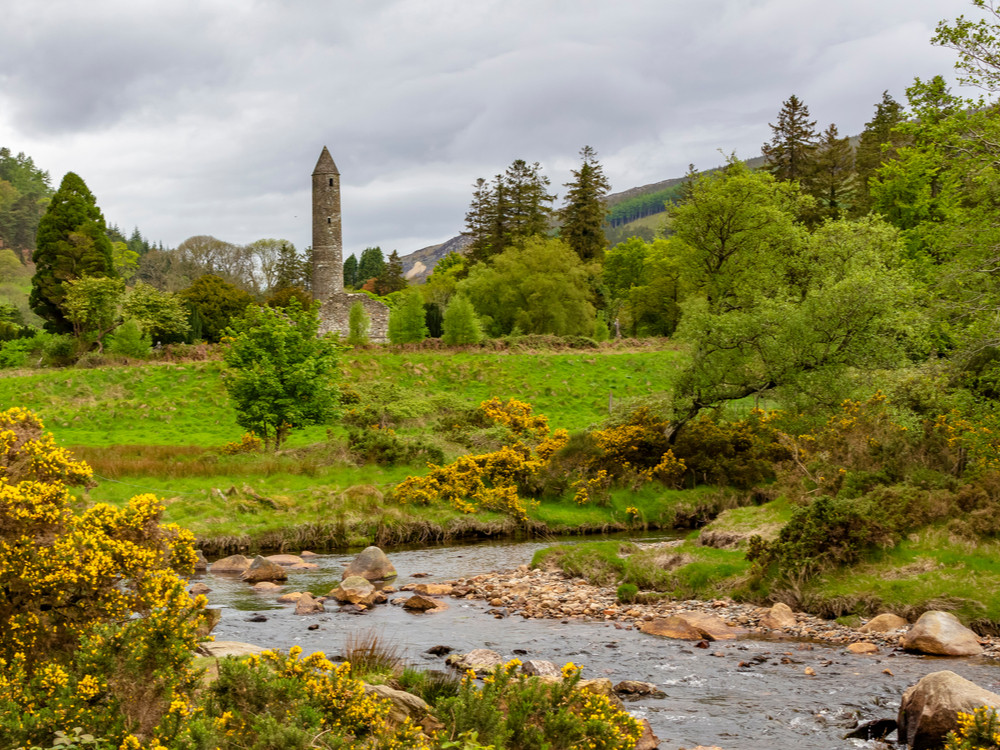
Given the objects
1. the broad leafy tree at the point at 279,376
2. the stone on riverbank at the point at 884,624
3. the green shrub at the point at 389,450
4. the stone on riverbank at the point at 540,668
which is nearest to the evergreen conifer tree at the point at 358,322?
the broad leafy tree at the point at 279,376

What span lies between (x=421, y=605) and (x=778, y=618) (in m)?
7.85

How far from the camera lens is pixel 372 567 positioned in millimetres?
21109

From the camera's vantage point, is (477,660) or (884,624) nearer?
(477,660)

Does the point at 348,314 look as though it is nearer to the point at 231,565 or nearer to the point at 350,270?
the point at 231,565

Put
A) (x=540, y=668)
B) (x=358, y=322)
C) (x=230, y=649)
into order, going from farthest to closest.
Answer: (x=358, y=322)
(x=540, y=668)
(x=230, y=649)

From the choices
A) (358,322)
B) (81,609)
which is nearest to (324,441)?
(81,609)

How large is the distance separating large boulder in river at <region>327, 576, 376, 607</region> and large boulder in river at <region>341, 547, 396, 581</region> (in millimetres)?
1706

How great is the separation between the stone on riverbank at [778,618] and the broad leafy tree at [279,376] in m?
22.8

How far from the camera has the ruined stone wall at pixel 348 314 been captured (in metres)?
74.2

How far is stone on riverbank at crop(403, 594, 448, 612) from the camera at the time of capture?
59.7 feet

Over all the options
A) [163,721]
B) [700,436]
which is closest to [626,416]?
[700,436]

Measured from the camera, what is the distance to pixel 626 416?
34.8 metres

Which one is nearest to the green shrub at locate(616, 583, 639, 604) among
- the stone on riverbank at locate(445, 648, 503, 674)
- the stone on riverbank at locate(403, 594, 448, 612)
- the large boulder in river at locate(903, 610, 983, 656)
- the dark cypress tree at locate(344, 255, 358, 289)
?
the stone on riverbank at locate(403, 594, 448, 612)

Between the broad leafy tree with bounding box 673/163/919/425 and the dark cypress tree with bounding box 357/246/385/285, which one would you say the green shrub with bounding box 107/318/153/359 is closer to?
the broad leafy tree with bounding box 673/163/919/425
